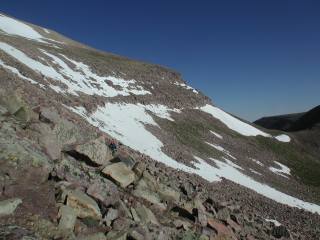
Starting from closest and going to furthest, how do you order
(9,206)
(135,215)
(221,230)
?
(9,206)
(135,215)
(221,230)

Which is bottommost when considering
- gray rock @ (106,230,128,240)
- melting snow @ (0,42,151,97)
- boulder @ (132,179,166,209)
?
gray rock @ (106,230,128,240)

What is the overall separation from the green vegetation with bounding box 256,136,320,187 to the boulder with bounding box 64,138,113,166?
4774 centimetres

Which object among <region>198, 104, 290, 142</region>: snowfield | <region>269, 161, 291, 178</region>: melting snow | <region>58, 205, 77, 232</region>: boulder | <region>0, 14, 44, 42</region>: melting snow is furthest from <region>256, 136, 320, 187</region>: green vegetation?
<region>0, 14, 44, 42</region>: melting snow

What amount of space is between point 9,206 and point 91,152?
6.22m

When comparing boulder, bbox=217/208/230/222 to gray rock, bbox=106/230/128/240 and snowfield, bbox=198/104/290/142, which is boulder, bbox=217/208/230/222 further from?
snowfield, bbox=198/104/290/142

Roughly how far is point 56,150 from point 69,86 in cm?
2855

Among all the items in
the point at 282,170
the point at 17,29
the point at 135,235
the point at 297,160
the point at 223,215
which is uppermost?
the point at 17,29

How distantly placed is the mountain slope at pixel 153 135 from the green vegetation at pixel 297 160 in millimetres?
348

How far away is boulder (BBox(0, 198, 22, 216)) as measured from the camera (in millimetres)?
10974

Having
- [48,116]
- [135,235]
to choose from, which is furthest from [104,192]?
[48,116]

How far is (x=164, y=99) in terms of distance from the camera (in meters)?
62.4

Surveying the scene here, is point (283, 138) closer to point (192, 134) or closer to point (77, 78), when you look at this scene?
point (192, 134)

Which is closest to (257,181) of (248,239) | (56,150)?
(248,239)

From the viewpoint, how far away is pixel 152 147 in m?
37.1
